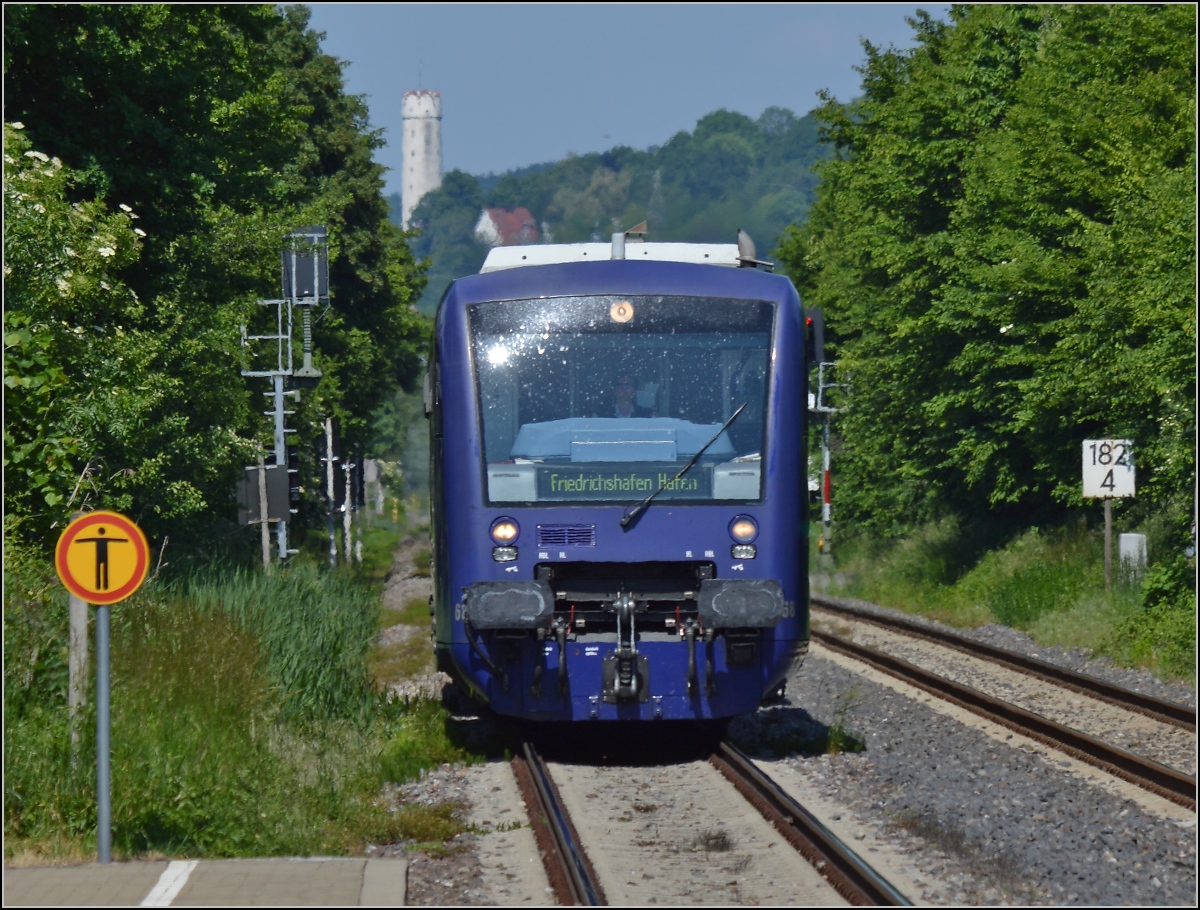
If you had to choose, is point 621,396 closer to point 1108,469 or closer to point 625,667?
point 625,667

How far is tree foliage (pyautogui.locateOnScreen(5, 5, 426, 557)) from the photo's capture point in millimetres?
13578

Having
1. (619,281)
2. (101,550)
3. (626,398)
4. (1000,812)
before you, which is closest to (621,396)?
(626,398)

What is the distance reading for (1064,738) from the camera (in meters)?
12.6

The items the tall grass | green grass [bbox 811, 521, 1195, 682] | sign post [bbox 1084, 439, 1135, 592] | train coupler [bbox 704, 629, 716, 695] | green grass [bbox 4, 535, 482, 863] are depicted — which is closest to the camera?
green grass [bbox 4, 535, 482, 863]

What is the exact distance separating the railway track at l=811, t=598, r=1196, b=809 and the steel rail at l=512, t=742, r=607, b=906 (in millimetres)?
3986

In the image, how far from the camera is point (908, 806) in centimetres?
996

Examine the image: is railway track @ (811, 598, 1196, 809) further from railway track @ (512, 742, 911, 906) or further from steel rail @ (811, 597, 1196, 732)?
railway track @ (512, 742, 911, 906)

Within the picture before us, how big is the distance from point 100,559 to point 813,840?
13.3ft

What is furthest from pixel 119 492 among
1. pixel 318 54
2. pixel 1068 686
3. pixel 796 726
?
pixel 318 54

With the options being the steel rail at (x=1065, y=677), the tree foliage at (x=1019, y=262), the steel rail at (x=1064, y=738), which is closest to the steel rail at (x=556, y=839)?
the steel rail at (x=1064, y=738)

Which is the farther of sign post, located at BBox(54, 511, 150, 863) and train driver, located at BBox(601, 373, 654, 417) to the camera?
train driver, located at BBox(601, 373, 654, 417)

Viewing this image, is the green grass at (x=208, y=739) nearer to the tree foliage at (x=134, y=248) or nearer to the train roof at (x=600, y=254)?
the tree foliage at (x=134, y=248)

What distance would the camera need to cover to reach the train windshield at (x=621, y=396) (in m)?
11.1

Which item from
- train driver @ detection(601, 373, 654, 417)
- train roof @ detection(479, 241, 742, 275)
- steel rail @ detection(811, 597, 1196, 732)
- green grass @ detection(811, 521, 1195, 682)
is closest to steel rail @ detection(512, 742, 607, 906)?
train driver @ detection(601, 373, 654, 417)
